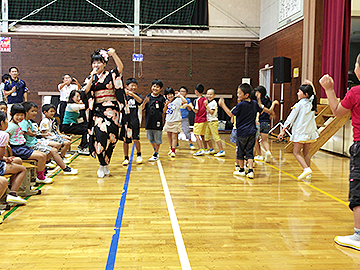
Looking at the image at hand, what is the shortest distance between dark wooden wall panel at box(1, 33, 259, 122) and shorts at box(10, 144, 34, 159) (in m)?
8.24

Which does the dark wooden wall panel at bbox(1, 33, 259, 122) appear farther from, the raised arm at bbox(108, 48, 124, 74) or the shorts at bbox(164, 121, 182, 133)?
the raised arm at bbox(108, 48, 124, 74)

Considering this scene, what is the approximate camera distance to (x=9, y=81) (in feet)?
28.8

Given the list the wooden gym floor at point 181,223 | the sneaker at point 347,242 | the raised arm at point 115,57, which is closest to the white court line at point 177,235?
the wooden gym floor at point 181,223

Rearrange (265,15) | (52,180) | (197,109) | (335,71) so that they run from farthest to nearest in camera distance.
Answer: (265,15) → (335,71) → (197,109) → (52,180)

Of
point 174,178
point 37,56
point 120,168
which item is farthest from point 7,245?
point 37,56

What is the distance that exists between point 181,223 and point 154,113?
10.6 ft

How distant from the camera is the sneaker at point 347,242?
2656mm

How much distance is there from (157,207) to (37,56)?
32.3 feet

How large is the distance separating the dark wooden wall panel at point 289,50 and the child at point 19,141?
6.98m

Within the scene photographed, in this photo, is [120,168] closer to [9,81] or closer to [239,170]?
[239,170]

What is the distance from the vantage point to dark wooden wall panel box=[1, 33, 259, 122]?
11.7 meters

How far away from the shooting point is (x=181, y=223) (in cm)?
317

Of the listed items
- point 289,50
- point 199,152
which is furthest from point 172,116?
point 289,50

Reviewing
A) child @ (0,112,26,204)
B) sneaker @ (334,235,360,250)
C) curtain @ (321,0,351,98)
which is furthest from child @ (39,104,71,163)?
curtain @ (321,0,351,98)
